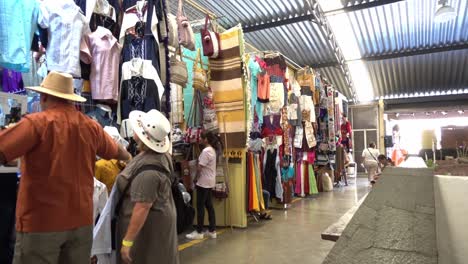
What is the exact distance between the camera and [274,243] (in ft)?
16.1

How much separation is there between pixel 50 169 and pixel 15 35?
1.50m

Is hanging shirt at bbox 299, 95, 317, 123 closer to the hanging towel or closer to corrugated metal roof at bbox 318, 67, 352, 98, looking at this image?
the hanging towel

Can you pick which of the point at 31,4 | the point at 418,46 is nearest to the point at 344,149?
the point at 418,46

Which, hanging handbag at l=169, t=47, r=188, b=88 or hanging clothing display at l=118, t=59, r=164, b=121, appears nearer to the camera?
hanging clothing display at l=118, t=59, r=164, b=121

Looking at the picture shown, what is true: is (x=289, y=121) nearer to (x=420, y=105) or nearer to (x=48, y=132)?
(x=48, y=132)

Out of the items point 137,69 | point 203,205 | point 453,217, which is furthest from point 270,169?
point 453,217

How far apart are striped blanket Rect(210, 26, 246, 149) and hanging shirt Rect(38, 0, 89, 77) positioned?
2.70 meters

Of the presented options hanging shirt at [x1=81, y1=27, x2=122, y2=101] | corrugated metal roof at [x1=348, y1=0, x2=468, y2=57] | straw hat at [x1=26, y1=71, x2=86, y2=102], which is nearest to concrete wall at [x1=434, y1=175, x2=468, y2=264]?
straw hat at [x1=26, y1=71, x2=86, y2=102]

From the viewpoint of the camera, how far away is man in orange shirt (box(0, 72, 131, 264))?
1881mm

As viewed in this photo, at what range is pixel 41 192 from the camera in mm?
1916

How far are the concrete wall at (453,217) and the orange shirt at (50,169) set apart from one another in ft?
5.65

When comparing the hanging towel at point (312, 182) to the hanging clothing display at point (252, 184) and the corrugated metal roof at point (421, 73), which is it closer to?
the hanging clothing display at point (252, 184)

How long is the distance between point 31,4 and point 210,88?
2870 mm

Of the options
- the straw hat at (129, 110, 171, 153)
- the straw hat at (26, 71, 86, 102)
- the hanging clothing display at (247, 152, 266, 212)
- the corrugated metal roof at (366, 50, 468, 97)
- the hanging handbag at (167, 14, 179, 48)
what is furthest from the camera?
the corrugated metal roof at (366, 50, 468, 97)
